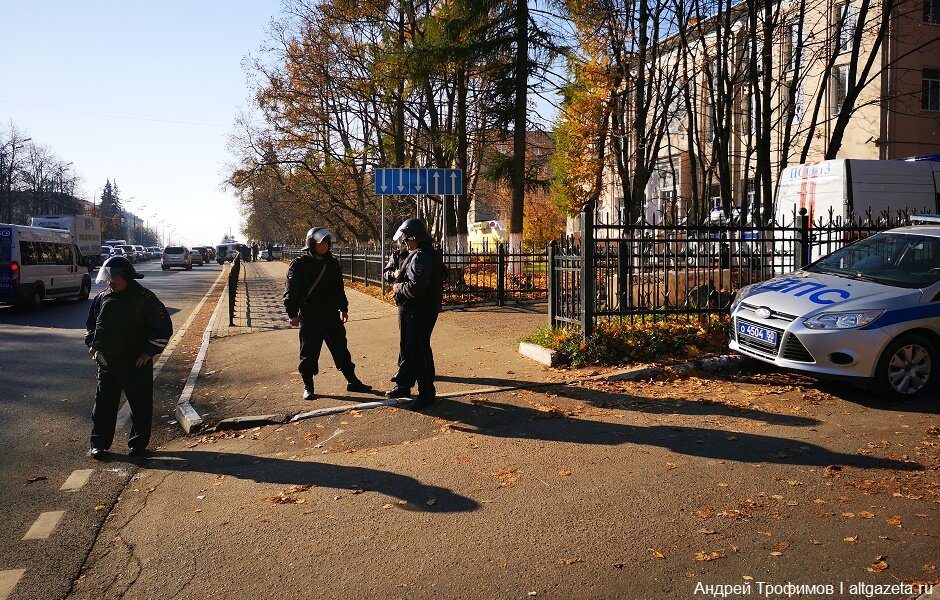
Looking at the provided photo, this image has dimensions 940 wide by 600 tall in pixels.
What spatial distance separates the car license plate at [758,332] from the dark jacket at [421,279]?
3.33 metres

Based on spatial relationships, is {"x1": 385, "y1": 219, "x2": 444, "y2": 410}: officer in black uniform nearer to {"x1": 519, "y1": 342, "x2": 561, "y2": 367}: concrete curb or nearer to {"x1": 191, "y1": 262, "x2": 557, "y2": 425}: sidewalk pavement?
{"x1": 191, "y1": 262, "x2": 557, "y2": 425}: sidewalk pavement

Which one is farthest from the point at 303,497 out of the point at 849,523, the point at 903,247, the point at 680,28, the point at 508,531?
the point at 680,28

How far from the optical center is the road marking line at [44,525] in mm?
4625

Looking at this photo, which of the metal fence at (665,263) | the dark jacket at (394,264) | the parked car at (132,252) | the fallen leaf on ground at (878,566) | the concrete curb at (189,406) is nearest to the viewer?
the fallen leaf on ground at (878,566)

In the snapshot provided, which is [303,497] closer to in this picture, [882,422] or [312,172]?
[882,422]

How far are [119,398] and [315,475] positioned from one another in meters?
2.00

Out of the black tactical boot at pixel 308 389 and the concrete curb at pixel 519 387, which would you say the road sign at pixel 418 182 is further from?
the black tactical boot at pixel 308 389

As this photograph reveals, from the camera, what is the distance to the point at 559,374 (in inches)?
348

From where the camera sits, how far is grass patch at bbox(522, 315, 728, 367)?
923cm

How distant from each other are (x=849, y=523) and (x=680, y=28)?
59.8ft

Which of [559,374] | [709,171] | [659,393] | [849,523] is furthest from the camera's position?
[709,171]

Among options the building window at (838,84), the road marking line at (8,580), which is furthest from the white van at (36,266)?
the building window at (838,84)

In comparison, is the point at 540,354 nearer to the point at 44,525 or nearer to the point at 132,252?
the point at 44,525

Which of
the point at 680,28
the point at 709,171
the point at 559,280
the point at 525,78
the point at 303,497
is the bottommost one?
the point at 303,497
